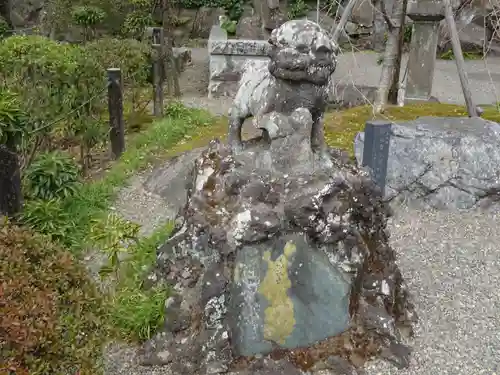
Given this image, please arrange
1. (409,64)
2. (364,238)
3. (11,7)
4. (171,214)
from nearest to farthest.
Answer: (364,238), (171,214), (409,64), (11,7)

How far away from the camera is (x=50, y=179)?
621 centimetres

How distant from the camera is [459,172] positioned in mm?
6578

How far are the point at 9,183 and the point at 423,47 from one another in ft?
23.6

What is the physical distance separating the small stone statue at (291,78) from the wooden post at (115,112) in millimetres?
4010

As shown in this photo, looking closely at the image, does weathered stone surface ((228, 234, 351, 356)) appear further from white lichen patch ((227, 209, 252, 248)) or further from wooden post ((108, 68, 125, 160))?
wooden post ((108, 68, 125, 160))

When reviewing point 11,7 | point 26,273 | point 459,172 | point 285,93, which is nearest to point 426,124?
point 459,172

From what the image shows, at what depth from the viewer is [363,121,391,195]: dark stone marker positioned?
599 cm

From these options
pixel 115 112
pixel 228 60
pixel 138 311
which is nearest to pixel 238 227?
pixel 138 311

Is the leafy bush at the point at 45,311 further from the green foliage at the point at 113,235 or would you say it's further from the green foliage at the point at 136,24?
the green foliage at the point at 136,24

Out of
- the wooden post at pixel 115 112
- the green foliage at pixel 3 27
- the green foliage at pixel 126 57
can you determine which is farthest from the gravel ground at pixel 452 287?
the green foliage at pixel 3 27

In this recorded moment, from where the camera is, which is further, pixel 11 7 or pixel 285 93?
pixel 11 7

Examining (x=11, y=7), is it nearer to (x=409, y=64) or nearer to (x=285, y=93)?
(x=409, y=64)

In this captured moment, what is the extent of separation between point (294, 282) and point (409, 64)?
7.17 metres

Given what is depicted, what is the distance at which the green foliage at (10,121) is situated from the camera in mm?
5098
